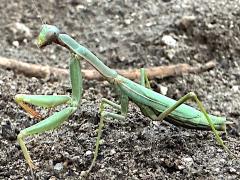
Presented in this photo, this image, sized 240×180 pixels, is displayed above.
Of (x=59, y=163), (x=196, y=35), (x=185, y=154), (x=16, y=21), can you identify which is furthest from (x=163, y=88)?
(x=16, y=21)

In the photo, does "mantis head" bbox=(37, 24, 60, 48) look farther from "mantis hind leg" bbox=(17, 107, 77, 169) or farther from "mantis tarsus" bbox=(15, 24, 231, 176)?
"mantis hind leg" bbox=(17, 107, 77, 169)

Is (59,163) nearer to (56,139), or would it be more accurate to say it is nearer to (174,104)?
(56,139)

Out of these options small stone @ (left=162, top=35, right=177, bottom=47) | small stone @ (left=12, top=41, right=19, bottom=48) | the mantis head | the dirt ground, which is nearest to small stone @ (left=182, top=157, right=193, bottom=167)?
the dirt ground

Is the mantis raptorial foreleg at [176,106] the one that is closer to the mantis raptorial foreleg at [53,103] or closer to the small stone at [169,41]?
the mantis raptorial foreleg at [53,103]

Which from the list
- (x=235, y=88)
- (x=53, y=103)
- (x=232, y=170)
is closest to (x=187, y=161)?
(x=232, y=170)

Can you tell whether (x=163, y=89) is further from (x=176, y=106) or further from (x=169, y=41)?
(x=176, y=106)

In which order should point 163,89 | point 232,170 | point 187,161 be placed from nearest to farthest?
point 232,170 < point 187,161 < point 163,89
